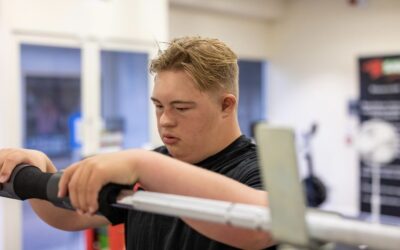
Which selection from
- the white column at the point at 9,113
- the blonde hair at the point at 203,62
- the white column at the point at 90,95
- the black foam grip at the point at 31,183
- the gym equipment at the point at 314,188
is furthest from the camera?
the gym equipment at the point at 314,188

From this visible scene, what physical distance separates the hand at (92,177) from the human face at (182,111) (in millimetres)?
292

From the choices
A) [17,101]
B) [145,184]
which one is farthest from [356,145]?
[145,184]

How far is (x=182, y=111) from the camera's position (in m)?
0.98

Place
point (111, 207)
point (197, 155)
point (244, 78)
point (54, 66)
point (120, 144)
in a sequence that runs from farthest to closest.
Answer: point (244, 78) < point (54, 66) < point (120, 144) < point (197, 155) < point (111, 207)

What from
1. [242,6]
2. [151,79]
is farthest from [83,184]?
[242,6]

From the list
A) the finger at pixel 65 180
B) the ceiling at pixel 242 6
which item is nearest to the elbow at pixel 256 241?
the finger at pixel 65 180

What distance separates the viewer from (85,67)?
432cm

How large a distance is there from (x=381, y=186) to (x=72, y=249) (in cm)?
373

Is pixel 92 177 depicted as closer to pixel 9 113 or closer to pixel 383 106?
pixel 9 113

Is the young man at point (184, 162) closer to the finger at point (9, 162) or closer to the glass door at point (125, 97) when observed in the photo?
the finger at point (9, 162)

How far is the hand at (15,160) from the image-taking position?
35.0 inches

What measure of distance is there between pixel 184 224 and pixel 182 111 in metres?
0.27

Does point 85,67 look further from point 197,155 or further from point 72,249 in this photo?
point 197,155

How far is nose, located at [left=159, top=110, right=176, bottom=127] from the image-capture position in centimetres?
97
